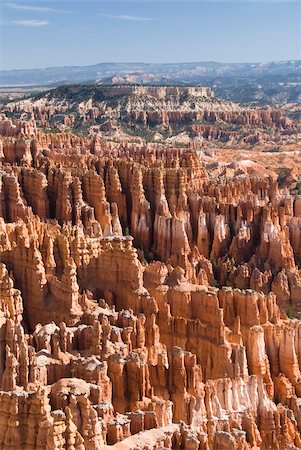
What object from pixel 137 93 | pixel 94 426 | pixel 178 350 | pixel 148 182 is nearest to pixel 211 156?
pixel 148 182

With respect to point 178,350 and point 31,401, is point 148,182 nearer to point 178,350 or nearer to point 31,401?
point 178,350

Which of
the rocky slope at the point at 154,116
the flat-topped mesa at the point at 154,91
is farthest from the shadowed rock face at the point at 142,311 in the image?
the flat-topped mesa at the point at 154,91

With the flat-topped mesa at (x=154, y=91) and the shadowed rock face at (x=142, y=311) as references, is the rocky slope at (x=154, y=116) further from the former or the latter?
the shadowed rock face at (x=142, y=311)

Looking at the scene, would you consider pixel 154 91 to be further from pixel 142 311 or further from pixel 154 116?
pixel 142 311

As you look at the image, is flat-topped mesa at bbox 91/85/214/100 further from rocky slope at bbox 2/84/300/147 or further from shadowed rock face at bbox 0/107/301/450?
shadowed rock face at bbox 0/107/301/450

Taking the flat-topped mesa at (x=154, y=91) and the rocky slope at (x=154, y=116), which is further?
the flat-topped mesa at (x=154, y=91)

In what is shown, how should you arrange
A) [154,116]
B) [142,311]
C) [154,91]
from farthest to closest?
[154,91]
[154,116]
[142,311]

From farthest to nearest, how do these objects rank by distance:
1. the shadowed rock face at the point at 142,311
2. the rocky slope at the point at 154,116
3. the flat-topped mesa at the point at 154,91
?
1. the flat-topped mesa at the point at 154,91
2. the rocky slope at the point at 154,116
3. the shadowed rock face at the point at 142,311

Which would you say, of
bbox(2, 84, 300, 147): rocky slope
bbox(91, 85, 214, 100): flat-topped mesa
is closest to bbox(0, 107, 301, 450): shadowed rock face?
bbox(2, 84, 300, 147): rocky slope

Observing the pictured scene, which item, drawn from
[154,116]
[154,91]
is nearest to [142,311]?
[154,116]
